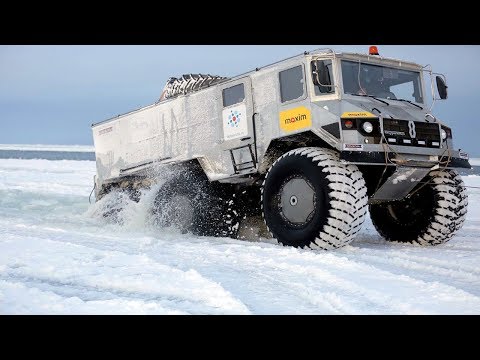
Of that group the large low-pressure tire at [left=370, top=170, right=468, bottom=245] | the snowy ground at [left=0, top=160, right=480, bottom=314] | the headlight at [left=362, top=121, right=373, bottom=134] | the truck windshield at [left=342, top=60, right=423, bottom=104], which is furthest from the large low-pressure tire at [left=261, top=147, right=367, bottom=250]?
the large low-pressure tire at [left=370, top=170, right=468, bottom=245]

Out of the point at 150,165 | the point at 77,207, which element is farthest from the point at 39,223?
the point at 77,207

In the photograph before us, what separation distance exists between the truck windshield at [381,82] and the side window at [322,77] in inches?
7.4

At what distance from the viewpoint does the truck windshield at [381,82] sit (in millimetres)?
6844

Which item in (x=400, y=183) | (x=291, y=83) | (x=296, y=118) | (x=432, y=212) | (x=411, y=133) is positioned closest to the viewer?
(x=411, y=133)

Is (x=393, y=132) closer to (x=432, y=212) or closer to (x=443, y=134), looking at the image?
(x=443, y=134)

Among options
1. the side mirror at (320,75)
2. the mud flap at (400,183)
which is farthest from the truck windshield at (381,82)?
the mud flap at (400,183)

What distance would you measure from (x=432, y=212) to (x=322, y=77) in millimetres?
2476

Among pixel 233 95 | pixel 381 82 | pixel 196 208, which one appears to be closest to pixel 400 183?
pixel 381 82

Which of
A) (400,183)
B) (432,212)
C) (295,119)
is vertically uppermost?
(295,119)

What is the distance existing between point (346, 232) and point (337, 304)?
2.49 m

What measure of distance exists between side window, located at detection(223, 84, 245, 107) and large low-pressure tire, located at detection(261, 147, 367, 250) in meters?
1.55

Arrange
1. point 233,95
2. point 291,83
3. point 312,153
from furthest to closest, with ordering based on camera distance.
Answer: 1. point 233,95
2. point 291,83
3. point 312,153

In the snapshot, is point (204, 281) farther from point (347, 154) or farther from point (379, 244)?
point (379, 244)

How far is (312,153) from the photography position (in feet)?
20.9
